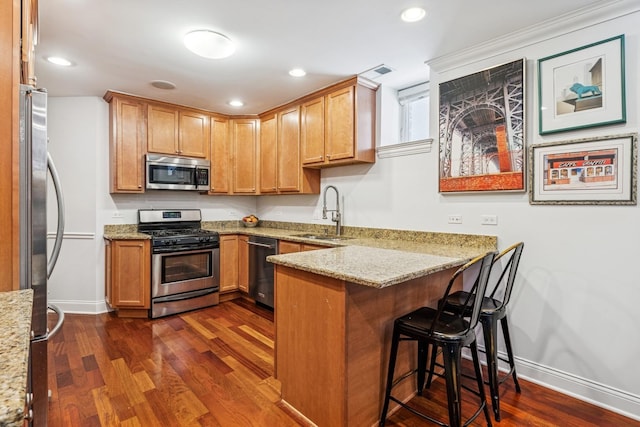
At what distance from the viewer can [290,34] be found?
2.41 meters

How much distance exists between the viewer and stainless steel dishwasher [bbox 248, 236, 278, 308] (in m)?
3.70

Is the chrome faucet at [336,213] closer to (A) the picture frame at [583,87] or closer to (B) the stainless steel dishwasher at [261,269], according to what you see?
(B) the stainless steel dishwasher at [261,269]

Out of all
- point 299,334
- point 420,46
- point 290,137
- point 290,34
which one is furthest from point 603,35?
point 290,137

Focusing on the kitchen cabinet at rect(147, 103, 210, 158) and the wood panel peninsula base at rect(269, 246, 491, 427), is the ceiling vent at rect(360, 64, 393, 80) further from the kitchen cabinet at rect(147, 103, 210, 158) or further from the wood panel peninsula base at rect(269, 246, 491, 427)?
the kitchen cabinet at rect(147, 103, 210, 158)

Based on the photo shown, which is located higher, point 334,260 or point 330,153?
point 330,153

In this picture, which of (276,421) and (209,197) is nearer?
(276,421)

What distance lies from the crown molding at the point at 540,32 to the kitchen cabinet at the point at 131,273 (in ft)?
11.1

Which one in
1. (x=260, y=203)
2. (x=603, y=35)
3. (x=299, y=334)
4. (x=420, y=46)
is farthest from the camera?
(x=260, y=203)

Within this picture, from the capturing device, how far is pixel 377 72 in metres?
3.09

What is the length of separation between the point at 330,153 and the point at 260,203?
1.93 m

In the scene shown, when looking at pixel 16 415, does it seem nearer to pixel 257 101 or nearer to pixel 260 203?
pixel 257 101

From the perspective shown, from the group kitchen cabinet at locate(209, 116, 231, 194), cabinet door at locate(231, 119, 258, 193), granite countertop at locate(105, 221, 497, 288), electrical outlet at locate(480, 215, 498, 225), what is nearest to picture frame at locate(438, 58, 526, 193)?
electrical outlet at locate(480, 215, 498, 225)

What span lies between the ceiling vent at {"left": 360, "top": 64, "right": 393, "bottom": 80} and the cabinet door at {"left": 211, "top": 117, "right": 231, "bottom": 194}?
2153mm

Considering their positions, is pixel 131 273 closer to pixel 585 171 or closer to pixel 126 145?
pixel 126 145
